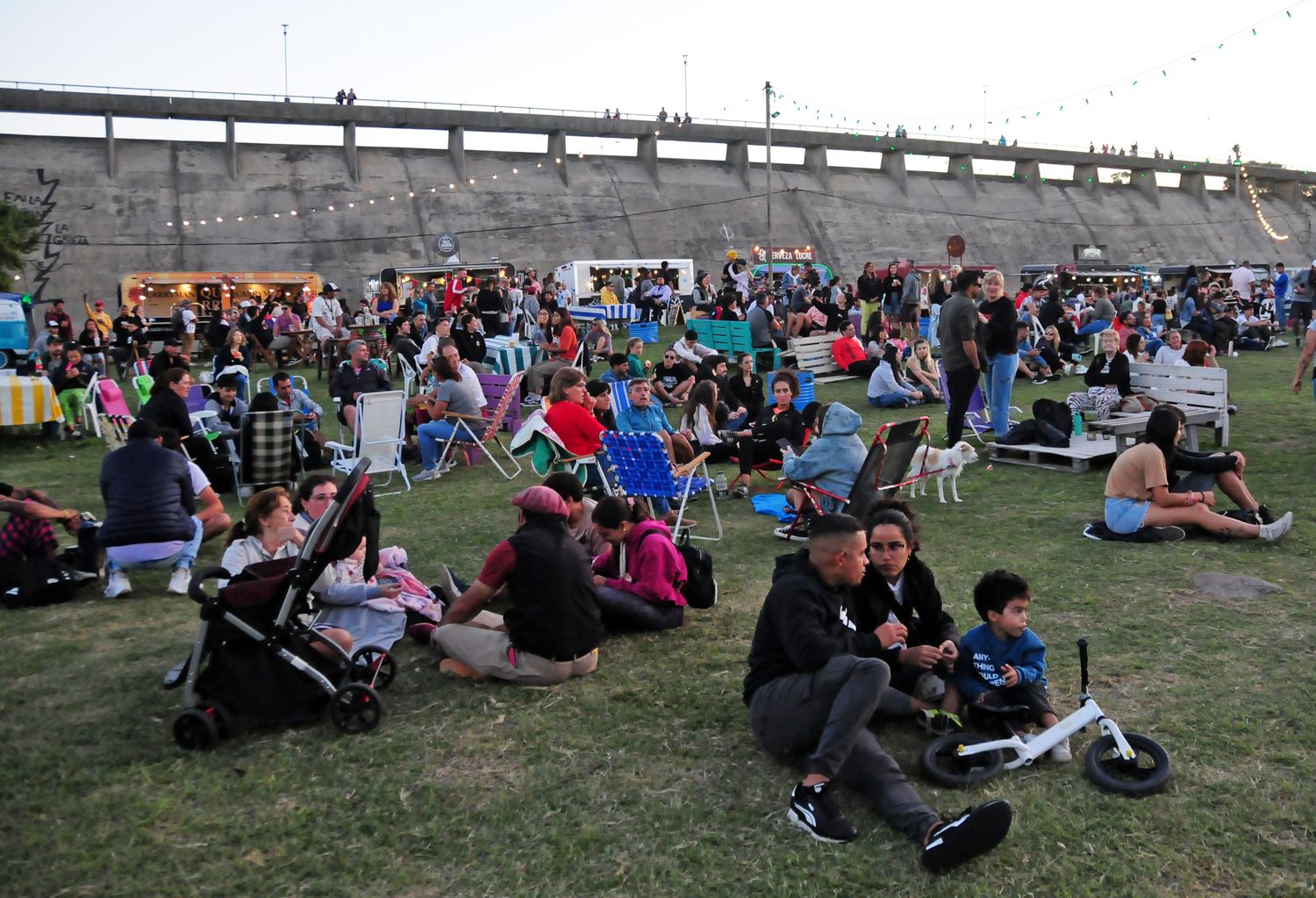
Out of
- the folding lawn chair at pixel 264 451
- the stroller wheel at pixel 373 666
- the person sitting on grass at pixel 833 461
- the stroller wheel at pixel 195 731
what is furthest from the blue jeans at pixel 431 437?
the stroller wheel at pixel 195 731

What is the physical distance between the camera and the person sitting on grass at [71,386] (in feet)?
42.9

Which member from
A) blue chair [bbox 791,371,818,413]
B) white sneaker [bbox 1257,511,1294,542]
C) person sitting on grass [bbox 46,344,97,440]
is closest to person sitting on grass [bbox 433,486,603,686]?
white sneaker [bbox 1257,511,1294,542]

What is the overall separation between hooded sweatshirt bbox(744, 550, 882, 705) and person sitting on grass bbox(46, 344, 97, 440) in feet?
38.3

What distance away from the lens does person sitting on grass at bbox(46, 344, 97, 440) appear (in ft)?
42.9

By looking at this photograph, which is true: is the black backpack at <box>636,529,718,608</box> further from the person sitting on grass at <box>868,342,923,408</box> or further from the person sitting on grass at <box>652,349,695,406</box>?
the person sitting on grass at <box>868,342,923,408</box>

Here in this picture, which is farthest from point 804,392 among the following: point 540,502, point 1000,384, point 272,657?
point 272,657

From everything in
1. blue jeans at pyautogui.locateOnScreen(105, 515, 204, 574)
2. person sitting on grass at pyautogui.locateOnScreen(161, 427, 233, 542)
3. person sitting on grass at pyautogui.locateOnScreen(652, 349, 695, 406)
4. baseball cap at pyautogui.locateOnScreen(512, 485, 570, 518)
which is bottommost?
blue jeans at pyautogui.locateOnScreen(105, 515, 204, 574)

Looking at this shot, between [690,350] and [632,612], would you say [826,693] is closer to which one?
[632,612]

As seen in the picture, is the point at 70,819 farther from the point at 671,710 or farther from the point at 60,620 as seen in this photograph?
the point at 60,620

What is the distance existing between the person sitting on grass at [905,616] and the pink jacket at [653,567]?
52.3 inches

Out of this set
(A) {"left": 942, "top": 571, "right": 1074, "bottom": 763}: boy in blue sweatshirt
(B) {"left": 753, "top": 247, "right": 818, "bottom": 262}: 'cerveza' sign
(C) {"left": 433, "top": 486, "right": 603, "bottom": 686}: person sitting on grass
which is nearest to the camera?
(A) {"left": 942, "top": 571, "right": 1074, "bottom": 763}: boy in blue sweatshirt

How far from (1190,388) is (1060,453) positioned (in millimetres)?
1829

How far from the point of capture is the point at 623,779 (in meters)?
3.91

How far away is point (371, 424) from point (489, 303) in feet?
33.9
